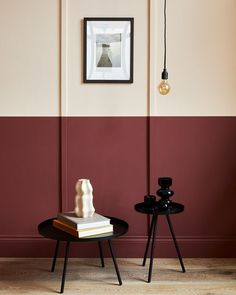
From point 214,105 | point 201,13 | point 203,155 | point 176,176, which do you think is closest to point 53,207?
point 176,176

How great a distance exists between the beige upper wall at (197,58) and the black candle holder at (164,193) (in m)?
0.56

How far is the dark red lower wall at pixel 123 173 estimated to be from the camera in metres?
3.45

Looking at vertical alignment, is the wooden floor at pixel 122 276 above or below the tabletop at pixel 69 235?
below

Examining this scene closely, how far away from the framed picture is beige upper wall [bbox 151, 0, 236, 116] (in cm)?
20

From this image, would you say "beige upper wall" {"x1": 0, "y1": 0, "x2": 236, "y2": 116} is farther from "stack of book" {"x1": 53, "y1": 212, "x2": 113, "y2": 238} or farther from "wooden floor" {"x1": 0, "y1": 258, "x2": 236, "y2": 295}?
"wooden floor" {"x1": 0, "y1": 258, "x2": 236, "y2": 295}

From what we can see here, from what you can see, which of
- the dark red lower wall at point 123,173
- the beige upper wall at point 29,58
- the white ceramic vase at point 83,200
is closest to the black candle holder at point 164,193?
the dark red lower wall at point 123,173

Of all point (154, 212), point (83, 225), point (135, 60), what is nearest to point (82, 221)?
point (83, 225)

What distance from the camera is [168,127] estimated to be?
3.45m

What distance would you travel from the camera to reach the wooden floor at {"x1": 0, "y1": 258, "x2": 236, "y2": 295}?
114 inches

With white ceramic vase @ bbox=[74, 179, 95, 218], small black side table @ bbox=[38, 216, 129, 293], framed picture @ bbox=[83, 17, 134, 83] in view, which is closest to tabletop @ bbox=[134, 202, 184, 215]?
small black side table @ bbox=[38, 216, 129, 293]

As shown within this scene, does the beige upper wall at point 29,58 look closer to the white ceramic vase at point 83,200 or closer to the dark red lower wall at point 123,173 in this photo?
the dark red lower wall at point 123,173

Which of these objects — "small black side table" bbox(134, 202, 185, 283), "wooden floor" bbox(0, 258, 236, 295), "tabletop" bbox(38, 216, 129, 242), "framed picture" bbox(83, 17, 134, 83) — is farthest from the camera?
"framed picture" bbox(83, 17, 134, 83)

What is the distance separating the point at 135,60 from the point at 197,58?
47 centimetres

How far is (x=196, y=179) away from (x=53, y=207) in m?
1.12
